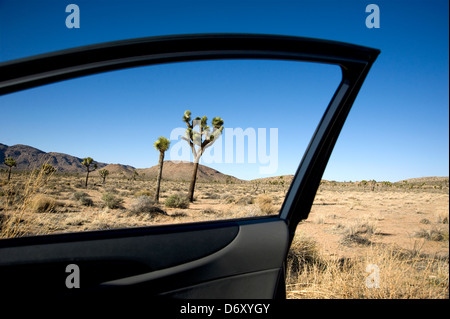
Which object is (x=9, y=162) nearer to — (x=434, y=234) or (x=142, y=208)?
(x=142, y=208)

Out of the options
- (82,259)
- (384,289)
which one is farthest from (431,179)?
(82,259)

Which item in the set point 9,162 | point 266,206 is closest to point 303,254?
point 266,206

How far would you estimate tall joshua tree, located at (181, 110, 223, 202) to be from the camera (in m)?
4.08

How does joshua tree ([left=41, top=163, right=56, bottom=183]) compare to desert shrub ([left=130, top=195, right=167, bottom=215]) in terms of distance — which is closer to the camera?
joshua tree ([left=41, top=163, right=56, bottom=183])

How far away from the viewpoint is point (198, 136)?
4801 millimetres

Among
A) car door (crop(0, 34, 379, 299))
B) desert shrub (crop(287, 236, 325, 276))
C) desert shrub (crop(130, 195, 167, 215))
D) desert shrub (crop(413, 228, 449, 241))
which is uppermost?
car door (crop(0, 34, 379, 299))

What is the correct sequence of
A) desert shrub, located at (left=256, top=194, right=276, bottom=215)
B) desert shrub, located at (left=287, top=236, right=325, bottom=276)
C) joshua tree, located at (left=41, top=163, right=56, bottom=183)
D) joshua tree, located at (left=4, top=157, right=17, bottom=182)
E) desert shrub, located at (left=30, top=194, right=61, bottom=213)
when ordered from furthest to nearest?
desert shrub, located at (left=256, top=194, right=276, bottom=215)
desert shrub, located at (left=287, top=236, right=325, bottom=276)
desert shrub, located at (left=30, top=194, right=61, bottom=213)
joshua tree, located at (left=41, top=163, right=56, bottom=183)
joshua tree, located at (left=4, top=157, right=17, bottom=182)

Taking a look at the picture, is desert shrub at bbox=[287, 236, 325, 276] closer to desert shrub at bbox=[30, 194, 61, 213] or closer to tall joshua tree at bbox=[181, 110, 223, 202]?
tall joshua tree at bbox=[181, 110, 223, 202]

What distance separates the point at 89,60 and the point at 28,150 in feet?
5.10

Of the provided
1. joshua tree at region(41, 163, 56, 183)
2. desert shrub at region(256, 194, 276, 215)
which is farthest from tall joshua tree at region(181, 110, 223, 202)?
desert shrub at region(256, 194, 276, 215)

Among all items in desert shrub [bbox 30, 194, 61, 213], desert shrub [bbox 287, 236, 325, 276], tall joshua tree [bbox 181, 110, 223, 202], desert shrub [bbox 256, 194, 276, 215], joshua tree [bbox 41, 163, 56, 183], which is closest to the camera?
joshua tree [bbox 41, 163, 56, 183]

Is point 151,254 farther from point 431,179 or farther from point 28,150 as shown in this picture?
point 431,179

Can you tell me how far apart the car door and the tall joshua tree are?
168 centimetres

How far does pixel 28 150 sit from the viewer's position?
2316mm
